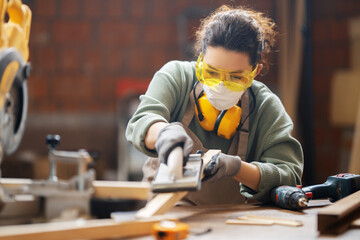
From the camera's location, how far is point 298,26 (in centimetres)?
398

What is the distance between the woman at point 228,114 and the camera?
61.3 inches

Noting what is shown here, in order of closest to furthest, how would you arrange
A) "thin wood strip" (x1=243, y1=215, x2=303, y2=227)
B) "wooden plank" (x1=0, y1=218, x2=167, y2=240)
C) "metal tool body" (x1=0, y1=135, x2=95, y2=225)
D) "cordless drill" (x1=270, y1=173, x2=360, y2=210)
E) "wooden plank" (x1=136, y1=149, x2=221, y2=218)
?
"wooden plank" (x1=0, y1=218, x2=167, y2=240) → "metal tool body" (x1=0, y1=135, x2=95, y2=225) → "wooden plank" (x1=136, y1=149, x2=221, y2=218) → "thin wood strip" (x1=243, y1=215, x2=303, y2=227) → "cordless drill" (x1=270, y1=173, x2=360, y2=210)

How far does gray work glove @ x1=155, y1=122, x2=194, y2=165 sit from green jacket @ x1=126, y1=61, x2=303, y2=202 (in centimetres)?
17

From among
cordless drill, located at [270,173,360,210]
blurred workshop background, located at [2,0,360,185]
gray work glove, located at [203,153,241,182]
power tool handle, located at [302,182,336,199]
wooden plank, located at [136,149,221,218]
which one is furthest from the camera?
blurred workshop background, located at [2,0,360,185]

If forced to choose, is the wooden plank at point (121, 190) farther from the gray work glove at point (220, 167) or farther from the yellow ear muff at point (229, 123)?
the yellow ear muff at point (229, 123)

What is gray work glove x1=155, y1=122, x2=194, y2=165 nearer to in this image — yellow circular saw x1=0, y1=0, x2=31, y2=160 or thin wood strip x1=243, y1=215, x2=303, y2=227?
thin wood strip x1=243, y1=215, x2=303, y2=227

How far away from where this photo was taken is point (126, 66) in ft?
13.8

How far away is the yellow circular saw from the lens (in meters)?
1.14

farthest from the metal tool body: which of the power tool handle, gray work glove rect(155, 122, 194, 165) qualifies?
the power tool handle

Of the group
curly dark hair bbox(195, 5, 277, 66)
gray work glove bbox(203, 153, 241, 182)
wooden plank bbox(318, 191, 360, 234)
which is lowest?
wooden plank bbox(318, 191, 360, 234)

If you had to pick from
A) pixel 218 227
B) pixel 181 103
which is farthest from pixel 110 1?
pixel 218 227

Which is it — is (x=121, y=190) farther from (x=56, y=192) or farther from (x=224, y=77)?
(x=224, y=77)

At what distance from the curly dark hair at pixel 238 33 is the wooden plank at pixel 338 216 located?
583 mm

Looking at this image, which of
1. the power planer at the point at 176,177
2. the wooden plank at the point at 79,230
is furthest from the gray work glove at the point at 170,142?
the wooden plank at the point at 79,230
